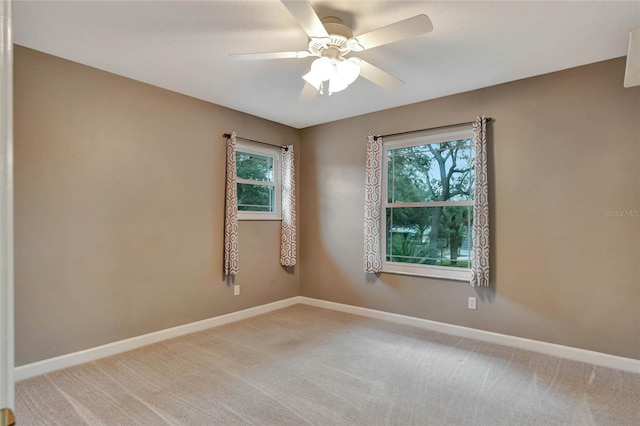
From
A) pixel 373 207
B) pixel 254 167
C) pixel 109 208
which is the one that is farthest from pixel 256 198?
pixel 109 208

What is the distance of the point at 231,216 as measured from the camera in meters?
3.93

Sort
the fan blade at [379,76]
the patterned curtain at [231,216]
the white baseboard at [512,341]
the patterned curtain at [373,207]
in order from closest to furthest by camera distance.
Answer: the fan blade at [379,76]
the white baseboard at [512,341]
the patterned curtain at [231,216]
the patterned curtain at [373,207]

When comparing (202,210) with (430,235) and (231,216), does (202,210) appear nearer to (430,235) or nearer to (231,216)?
(231,216)

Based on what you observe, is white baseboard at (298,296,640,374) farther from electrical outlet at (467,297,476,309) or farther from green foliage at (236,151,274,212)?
green foliage at (236,151,274,212)

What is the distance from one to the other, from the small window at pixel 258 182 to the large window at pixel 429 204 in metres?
1.47

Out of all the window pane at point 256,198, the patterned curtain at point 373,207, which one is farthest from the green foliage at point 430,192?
the window pane at point 256,198

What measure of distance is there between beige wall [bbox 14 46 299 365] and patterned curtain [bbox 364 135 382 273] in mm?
1547

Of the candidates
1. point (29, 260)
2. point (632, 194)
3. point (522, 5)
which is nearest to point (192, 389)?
point (29, 260)

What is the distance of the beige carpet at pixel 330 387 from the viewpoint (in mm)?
2102

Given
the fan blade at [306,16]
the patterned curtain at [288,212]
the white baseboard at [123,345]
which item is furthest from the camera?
the patterned curtain at [288,212]

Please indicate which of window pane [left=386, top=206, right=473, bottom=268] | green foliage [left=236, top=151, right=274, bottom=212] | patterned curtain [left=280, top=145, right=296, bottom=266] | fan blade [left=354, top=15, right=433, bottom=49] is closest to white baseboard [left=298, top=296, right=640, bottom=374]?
window pane [left=386, top=206, right=473, bottom=268]

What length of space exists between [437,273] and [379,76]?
2.22m

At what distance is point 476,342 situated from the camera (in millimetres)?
3377

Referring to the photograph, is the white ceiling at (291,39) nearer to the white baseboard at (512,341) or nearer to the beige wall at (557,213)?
the beige wall at (557,213)
